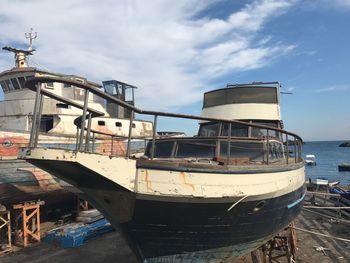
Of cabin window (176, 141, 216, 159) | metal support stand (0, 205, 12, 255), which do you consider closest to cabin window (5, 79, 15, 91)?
metal support stand (0, 205, 12, 255)

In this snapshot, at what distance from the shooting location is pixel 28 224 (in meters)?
14.5

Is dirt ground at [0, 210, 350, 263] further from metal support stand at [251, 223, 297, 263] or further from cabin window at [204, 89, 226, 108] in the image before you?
cabin window at [204, 89, 226, 108]

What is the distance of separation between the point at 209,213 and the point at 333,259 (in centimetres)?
819

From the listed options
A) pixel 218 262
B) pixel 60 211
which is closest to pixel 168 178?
pixel 218 262

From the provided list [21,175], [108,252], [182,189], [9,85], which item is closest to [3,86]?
[9,85]

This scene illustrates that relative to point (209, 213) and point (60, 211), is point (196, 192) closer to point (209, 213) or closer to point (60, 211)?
point (209, 213)

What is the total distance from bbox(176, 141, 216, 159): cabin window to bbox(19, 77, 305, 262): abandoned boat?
0.07 ft

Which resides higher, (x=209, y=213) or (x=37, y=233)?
(x=209, y=213)

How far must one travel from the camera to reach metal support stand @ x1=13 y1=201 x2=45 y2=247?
13188 millimetres

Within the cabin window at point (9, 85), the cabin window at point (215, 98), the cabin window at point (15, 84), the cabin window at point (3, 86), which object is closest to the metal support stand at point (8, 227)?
the cabin window at point (15, 84)

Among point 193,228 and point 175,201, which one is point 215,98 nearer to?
point 193,228

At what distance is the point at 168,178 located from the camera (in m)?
5.82

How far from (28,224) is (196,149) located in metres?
9.72

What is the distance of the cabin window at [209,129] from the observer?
10.1 metres
